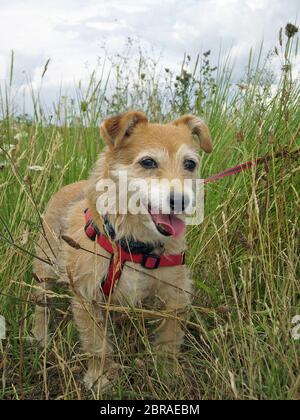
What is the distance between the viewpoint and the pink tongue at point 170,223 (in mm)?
2742

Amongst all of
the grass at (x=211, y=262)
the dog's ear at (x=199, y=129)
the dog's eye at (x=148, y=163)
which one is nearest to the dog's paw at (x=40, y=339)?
the grass at (x=211, y=262)

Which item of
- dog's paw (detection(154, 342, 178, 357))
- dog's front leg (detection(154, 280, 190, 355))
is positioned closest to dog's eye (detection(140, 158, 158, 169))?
dog's front leg (detection(154, 280, 190, 355))

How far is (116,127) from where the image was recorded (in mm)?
2951

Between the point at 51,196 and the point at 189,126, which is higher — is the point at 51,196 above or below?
below

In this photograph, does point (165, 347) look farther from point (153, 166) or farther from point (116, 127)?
point (116, 127)

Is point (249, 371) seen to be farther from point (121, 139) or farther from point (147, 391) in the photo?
point (121, 139)

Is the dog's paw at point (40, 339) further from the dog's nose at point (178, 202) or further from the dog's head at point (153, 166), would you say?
the dog's nose at point (178, 202)

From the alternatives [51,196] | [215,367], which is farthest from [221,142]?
[215,367]

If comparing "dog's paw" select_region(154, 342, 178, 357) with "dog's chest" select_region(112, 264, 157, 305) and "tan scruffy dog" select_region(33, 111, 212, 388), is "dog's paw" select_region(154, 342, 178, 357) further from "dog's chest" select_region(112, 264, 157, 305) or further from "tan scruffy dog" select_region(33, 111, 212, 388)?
"dog's chest" select_region(112, 264, 157, 305)

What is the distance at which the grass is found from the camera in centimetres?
230

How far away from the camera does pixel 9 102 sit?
4.47 metres

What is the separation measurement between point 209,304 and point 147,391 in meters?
0.68

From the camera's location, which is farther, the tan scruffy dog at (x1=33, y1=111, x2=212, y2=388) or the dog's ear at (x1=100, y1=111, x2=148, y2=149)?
the dog's ear at (x1=100, y1=111, x2=148, y2=149)

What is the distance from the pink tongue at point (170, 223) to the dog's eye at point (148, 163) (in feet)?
1.00
